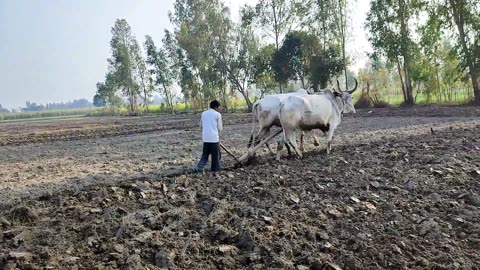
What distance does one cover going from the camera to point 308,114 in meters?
10.8

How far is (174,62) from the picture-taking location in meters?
55.2

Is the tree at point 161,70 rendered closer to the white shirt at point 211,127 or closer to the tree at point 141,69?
the tree at point 141,69

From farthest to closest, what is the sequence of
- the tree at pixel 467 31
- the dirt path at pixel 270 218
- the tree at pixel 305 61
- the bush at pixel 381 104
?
1. the tree at pixel 305 61
2. the bush at pixel 381 104
3. the tree at pixel 467 31
4. the dirt path at pixel 270 218

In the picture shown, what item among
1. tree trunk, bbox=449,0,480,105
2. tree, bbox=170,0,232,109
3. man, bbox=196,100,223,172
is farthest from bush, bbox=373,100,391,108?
man, bbox=196,100,223,172

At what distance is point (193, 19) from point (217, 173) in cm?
3764

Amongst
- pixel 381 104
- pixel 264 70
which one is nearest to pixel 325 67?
pixel 381 104

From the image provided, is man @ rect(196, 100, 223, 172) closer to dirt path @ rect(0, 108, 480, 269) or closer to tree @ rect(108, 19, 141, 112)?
dirt path @ rect(0, 108, 480, 269)

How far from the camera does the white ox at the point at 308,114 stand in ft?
34.7

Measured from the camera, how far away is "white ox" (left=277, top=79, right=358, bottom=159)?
10562 mm

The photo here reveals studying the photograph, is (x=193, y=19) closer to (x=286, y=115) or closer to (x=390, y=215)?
(x=286, y=115)

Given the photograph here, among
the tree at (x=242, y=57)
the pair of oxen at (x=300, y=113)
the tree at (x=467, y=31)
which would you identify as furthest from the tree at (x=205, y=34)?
the pair of oxen at (x=300, y=113)

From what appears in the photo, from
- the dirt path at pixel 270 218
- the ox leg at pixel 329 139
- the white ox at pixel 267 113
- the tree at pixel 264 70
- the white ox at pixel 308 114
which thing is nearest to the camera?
the dirt path at pixel 270 218

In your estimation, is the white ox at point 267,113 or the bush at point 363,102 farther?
the bush at point 363,102

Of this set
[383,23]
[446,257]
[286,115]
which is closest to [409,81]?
[383,23]
